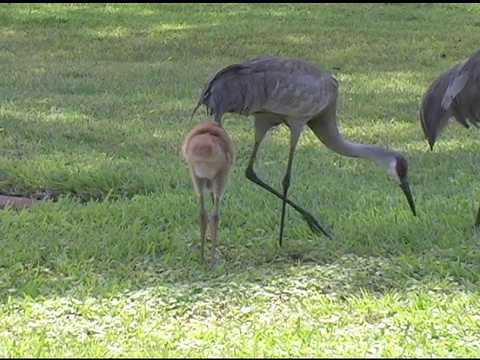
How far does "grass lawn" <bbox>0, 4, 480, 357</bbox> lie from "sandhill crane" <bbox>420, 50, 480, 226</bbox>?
48 cm

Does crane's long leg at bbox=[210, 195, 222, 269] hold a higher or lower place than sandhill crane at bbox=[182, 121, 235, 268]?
lower

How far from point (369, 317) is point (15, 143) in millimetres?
3641

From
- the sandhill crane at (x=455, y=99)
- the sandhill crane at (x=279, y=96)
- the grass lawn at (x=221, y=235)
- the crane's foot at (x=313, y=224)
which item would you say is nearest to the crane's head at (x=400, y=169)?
the sandhill crane at (x=279, y=96)

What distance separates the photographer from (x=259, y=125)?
16.5 feet

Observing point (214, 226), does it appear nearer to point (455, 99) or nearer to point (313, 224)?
point (313, 224)

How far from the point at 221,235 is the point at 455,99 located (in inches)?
54.6

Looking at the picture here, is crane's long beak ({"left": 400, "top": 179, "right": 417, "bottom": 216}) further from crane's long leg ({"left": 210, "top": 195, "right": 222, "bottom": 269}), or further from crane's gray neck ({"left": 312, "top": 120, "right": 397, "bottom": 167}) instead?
crane's long leg ({"left": 210, "top": 195, "right": 222, "bottom": 269})

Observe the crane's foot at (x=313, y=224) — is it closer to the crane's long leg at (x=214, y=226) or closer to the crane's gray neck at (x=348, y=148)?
the crane's gray neck at (x=348, y=148)

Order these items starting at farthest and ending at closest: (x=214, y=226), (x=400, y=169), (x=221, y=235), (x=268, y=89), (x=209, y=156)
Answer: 1. (x=400, y=169)
2. (x=221, y=235)
3. (x=268, y=89)
4. (x=214, y=226)
5. (x=209, y=156)

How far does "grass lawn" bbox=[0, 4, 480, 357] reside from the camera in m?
3.67

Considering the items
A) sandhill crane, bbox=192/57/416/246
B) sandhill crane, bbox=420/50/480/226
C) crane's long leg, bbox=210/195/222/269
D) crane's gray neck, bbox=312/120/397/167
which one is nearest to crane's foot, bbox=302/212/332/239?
sandhill crane, bbox=192/57/416/246

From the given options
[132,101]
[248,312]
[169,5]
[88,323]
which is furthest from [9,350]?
[169,5]

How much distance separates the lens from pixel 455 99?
5.01 metres

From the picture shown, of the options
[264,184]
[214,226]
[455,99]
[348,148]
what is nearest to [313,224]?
[264,184]
